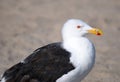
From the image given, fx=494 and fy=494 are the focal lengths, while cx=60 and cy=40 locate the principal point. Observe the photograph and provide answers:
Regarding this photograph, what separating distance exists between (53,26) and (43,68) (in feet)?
19.6

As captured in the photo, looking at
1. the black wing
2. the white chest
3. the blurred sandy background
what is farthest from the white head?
the blurred sandy background

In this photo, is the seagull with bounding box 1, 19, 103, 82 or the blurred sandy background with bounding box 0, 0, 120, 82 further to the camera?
the blurred sandy background with bounding box 0, 0, 120, 82

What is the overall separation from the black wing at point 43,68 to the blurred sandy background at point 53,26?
174 centimetres

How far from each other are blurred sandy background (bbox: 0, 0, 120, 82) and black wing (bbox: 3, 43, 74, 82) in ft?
5.71

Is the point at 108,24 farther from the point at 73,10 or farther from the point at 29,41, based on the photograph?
the point at 29,41

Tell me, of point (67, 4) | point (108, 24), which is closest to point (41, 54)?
point (108, 24)

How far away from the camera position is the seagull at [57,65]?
278 inches

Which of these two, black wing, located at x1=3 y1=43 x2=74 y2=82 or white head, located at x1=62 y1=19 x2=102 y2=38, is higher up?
white head, located at x1=62 y1=19 x2=102 y2=38

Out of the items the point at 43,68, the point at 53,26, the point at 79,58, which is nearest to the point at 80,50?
the point at 79,58

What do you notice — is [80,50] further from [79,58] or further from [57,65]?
[57,65]

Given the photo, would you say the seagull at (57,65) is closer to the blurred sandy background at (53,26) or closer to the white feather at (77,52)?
the white feather at (77,52)

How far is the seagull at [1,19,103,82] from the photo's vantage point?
23.2 feet

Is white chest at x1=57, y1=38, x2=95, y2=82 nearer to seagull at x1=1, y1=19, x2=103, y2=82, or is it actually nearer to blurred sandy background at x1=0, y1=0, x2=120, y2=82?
seagull at x1=1, y1=19, x2=103, y2=82

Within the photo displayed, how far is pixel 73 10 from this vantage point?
1452 centimetres
